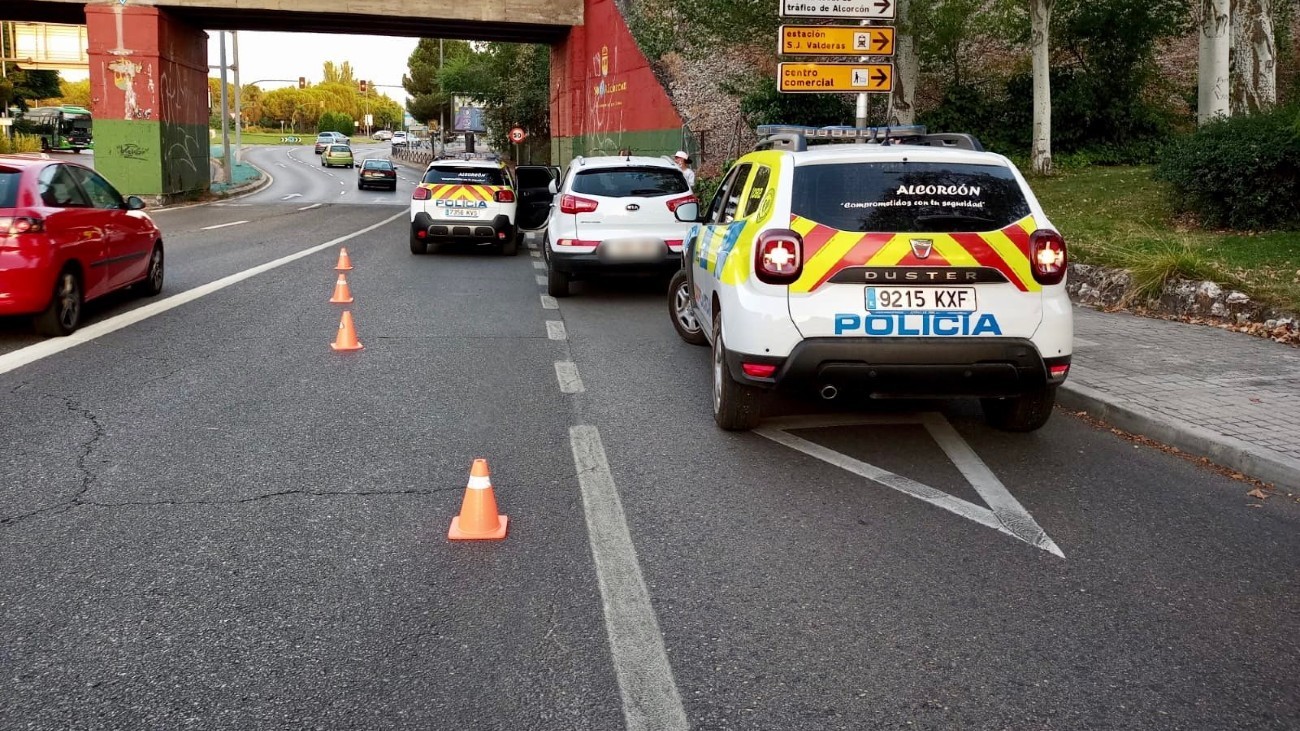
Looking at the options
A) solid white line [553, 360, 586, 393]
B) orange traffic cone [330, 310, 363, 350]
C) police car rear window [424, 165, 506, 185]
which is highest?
police car rear window [424, 165, 506, 185]

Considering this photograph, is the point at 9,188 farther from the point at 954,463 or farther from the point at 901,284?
the point at 954,463

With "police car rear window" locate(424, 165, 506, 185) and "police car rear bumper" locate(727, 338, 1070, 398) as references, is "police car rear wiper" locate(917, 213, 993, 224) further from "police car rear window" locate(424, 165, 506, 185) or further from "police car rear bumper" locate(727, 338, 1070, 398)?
"police car rear window" locate(424, 165, 506, 185)

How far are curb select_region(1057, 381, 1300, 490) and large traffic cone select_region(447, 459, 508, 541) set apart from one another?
12.8ft

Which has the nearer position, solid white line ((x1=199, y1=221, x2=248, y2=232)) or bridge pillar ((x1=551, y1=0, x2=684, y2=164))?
solid white line ((x1=199, y1=221, x2=248, y2=232))

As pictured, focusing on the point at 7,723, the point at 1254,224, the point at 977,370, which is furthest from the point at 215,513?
the point at 1254,224

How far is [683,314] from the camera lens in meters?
10.0

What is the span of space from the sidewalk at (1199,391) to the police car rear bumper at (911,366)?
3.73ft

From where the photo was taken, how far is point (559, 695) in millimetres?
3320

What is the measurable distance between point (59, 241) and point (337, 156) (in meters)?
69.1

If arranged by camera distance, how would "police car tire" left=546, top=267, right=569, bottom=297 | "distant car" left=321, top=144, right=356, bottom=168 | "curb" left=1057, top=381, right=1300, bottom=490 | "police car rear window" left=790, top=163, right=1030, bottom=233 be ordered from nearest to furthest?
1. "curb" left=1057, top=381, right=1300, bottom=490
2. "police car rear window" left=790, top=163, right=1030, bottom=233
3. "police car tire" left=546, top=267, right=569, bottom=297
4. "distant car" left=321, top=144, right=356, bottom=168

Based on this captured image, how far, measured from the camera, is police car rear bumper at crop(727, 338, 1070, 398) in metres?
5.82

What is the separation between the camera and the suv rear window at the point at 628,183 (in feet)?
42.0

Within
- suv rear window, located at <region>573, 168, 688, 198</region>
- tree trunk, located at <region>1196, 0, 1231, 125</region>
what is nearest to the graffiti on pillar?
tree trunk, located at <region>1196, 0, 1231, 125</region>

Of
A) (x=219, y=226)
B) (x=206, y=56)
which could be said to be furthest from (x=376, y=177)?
(x=219, y=226)
